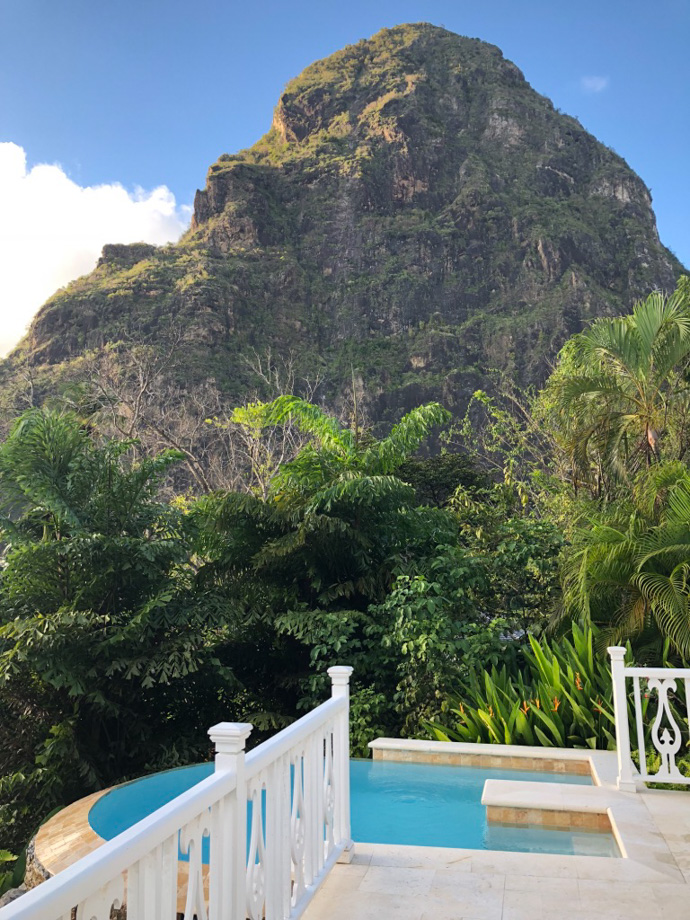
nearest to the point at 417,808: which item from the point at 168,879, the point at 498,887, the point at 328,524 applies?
the point at 498,887

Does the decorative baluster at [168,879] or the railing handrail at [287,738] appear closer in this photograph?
the decorative baluster at [168,879]

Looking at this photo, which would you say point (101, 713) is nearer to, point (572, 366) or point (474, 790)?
point (474, 790)

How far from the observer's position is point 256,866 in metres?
2.39

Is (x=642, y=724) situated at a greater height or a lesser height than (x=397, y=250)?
lesser

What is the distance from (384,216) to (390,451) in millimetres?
47401

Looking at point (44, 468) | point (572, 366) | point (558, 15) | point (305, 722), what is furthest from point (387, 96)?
point (305, 722)

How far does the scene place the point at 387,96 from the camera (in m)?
59.2

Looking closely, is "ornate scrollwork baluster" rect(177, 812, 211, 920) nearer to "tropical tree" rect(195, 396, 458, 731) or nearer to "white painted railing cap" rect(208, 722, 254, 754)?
"white painted railing cap" rect(208, 722, 254, 754)

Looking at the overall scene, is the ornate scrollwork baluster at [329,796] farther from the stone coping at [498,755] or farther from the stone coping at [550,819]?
the stone coping at [498,755]

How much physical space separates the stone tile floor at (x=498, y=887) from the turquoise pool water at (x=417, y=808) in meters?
0.69

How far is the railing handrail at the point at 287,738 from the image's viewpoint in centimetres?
237

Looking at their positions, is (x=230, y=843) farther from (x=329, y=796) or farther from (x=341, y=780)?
(x=341, y=780)

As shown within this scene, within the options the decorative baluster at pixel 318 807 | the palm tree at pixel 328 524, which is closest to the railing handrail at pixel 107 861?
the decorative baluster at pixel 318 807

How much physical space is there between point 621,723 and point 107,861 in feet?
13.2
